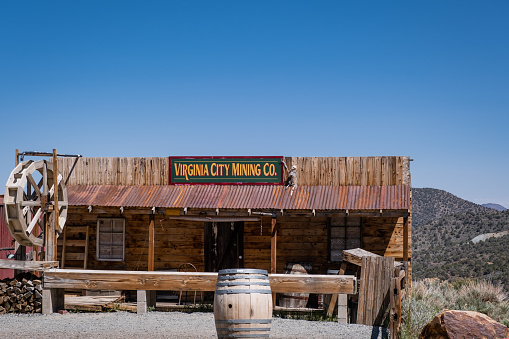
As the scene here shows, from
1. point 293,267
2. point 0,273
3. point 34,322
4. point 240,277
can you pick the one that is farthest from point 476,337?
point 0,273

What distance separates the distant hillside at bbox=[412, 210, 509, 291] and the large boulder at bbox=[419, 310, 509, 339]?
1818 centimetres

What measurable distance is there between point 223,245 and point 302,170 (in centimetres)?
309

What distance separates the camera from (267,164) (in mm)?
17312

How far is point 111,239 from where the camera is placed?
17922 mm

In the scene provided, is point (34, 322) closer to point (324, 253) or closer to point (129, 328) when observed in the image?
point (129, 328)

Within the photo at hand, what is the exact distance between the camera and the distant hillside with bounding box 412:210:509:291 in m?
30.5

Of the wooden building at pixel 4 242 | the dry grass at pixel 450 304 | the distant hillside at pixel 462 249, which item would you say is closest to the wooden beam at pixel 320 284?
the dry grass at pixel 450 304

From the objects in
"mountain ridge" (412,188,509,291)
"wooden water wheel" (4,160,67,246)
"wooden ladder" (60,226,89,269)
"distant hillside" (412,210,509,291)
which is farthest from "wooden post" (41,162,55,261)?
"distant hillside" (412,210,509,291)

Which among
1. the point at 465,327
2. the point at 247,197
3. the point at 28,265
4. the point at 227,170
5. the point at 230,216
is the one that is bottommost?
the point at 465,327

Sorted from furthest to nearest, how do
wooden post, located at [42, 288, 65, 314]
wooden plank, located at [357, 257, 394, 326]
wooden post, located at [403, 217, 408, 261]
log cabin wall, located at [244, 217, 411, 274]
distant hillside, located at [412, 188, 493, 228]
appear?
distant hillside, located at [412, 188, 493, 228]
log cabin wall, located at [244, 217, 411, 274]
wooden post, located at [403, 217, 408, 261]
wooden post, located at [42, 288, 65, 314]
wooden plank, located at [357, 257, 394, 326]

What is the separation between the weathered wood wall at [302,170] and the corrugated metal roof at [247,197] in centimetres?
27

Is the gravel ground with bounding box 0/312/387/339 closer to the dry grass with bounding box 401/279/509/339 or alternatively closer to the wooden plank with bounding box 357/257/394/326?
the wooden plank with bounding box 357/257/394/326

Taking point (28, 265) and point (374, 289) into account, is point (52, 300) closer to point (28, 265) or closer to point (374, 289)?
point (28, 265)

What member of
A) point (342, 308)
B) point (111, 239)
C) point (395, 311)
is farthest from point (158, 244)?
point (395, 311)
